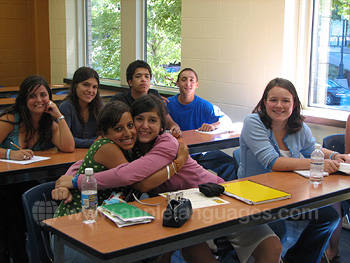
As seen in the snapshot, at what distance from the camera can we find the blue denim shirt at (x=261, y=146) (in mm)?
2719

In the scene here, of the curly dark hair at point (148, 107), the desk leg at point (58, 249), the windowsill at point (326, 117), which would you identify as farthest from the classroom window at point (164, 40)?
the desk leg at point (58, 249)

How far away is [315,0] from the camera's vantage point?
4008 mm

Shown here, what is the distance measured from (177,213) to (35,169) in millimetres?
1256

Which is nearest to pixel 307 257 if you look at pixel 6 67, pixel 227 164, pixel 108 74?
pixel 227 164

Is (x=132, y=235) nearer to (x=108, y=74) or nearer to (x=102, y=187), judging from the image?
(x=102, y=187)

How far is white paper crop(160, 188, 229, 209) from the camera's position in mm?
2052

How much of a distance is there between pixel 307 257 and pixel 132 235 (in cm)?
128

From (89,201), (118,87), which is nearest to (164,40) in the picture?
(118,87)

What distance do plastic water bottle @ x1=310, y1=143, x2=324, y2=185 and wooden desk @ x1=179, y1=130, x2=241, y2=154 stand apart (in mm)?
1057

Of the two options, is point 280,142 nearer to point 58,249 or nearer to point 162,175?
point 162,175

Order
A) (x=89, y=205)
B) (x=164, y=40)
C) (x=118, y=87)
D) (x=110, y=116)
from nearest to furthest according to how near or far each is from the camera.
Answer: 1. (x=89, y=205)
2. (x=110, y=116)
3. (x=164, y=40)
4. (x=118, y=87)

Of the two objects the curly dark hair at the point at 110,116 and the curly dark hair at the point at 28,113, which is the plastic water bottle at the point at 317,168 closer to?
the curly dark hair at the point at 110,116

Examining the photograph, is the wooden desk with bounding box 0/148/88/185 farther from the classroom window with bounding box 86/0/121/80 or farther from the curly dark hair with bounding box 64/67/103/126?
the classroom window with bounding box 86/0/121/80

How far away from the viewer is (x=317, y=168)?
2.56 meters
